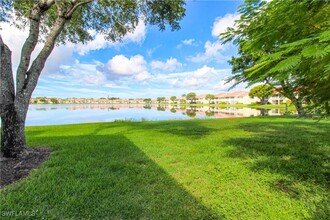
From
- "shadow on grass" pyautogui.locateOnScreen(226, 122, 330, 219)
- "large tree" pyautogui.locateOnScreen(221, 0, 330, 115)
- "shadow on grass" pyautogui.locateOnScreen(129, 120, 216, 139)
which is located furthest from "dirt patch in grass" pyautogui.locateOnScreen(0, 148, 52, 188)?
"shadow on grass" pyautogui.locateOnScreen(129, 120, 216, 139)

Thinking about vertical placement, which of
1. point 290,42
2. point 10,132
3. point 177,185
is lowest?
point 177,185

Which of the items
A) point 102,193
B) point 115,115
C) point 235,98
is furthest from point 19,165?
point 235,98

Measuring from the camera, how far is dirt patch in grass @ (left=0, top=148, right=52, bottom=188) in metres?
4.14

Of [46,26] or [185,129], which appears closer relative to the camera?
[46,26]

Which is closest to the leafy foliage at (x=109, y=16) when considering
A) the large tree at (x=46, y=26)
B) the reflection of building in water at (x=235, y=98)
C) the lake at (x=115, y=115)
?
the large tree at (x=46, y=26)

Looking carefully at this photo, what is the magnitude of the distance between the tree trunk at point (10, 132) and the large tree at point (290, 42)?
565 cm

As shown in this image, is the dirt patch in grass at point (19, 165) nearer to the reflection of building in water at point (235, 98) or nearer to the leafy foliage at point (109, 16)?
the leafy foliage at point (109, 16)

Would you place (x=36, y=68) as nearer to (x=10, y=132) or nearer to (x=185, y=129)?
(x=10, y=132)

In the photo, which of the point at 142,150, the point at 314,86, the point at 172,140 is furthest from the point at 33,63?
the point at 314,86

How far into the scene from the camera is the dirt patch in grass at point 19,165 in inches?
163

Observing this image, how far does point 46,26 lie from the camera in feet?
30.6

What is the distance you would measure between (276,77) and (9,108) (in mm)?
6159

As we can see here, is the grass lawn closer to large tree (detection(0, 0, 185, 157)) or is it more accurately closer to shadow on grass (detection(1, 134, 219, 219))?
shadow on grass (detection(1, 134, 219, 219))

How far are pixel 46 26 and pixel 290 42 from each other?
10602mm
